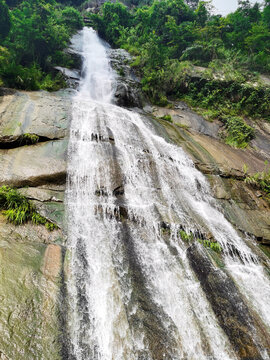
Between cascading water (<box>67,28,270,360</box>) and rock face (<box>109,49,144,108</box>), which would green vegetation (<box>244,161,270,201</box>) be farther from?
rock face (<box>109,49,144,108</box>)

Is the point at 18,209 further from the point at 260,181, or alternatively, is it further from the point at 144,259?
the point at 260,181

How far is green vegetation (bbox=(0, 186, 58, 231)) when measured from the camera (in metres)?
4.79

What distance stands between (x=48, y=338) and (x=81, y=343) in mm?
548

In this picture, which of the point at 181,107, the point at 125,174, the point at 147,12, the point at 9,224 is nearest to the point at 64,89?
the point at 181,107

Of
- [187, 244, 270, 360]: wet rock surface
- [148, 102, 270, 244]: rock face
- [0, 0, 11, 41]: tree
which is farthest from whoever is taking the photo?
[0, 0, 11, 41]: tree

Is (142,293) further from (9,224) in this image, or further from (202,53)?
(202,53)

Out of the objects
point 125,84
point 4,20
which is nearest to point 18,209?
point 125,84

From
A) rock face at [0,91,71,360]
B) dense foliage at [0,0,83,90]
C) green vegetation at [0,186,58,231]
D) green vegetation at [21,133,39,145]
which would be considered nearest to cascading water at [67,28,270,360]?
rock face at [0,91,71,360]

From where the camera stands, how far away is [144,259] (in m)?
4.95

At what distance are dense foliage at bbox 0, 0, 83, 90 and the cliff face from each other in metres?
2.10

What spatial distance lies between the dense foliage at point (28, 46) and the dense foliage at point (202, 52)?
7.71 metres

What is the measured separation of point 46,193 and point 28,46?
A: 45.2 ft

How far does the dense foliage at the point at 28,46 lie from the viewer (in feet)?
36.4

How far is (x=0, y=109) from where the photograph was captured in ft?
26.8
